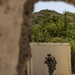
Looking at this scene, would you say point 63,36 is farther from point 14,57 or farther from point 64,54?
point 14,57

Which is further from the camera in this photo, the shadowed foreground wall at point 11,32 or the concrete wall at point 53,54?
the concrete wall at point 53,54

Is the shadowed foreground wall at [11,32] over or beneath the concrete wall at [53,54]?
over

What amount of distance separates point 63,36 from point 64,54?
1193cm

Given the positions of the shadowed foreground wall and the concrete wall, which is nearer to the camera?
the shadowed foreground wall

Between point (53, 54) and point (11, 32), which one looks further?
point (53, 54)

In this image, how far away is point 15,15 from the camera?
94.1 inches

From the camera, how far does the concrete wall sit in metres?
17.2

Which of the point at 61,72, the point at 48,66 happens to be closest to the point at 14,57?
the point at 48,66

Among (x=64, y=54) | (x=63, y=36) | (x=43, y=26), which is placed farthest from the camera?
(x=43, y=26)

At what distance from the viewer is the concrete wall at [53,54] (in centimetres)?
1716

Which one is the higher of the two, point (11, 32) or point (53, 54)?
point (11, 32)

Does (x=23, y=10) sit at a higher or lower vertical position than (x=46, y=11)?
lower

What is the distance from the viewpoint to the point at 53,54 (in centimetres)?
1723

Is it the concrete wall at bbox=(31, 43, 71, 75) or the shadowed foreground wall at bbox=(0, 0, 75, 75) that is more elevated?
the shadowed foreground wall at bbox=(0, 0, 75, 75)
